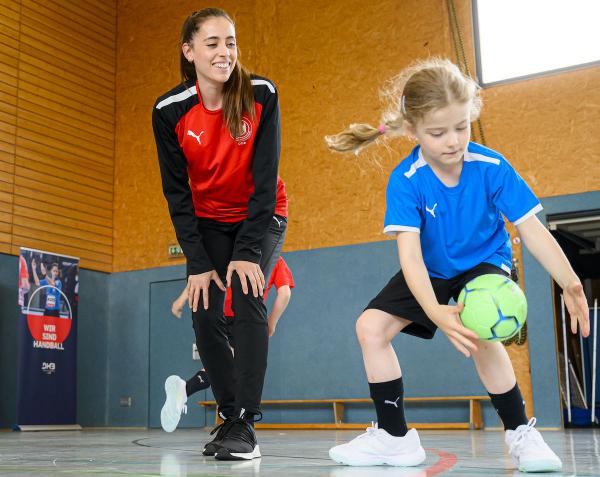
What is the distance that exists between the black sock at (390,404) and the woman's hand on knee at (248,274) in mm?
549

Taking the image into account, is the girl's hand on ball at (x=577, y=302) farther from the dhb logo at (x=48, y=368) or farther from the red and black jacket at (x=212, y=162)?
the dhb logo at (x=48, y=368)

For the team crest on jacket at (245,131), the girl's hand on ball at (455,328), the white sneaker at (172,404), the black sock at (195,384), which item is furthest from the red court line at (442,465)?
the black sock at (195,384)

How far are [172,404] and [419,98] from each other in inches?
145

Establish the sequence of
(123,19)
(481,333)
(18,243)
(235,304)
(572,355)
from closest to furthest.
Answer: (481,333)
(235,304)
(572,355)
(18,243)
(123,19)

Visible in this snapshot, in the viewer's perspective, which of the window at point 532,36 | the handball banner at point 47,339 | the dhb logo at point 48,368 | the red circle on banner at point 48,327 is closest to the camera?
the window at point 532,36

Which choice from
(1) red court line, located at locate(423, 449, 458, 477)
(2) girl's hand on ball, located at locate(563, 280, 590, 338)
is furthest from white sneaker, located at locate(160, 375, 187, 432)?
(2) girl's hand on ball, located at locate(563, 280, 590, 338)

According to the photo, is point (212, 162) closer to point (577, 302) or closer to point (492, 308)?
point (492, 308)

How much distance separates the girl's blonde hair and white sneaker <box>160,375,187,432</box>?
305 cm

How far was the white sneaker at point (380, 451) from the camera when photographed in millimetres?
2438

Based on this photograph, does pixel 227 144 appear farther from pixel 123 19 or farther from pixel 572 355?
pixel 123 19

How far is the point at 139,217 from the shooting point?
34.6 ft

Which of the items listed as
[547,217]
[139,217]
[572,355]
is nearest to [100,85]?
[139,217]

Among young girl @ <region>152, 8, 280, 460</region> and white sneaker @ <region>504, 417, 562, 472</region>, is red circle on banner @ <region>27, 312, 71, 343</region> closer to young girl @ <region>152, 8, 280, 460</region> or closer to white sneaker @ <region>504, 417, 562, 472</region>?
young girl @ <region>152, 8, 280, 460</region>

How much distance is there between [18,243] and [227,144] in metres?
7.07
